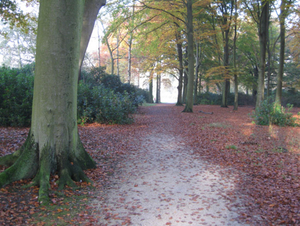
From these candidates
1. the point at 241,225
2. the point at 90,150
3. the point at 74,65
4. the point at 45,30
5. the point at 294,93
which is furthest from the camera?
the point at 294,93

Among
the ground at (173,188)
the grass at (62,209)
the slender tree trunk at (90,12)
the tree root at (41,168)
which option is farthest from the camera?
the slender tree trunk at (90,12)

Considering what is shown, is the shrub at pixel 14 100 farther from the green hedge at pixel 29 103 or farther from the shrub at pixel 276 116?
the shrub at pixel 276 116

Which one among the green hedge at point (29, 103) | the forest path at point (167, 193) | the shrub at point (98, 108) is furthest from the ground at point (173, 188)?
the shrub at point (98, 108)

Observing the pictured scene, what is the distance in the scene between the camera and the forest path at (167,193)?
3.35 meters

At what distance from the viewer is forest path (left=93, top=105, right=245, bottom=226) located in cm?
335

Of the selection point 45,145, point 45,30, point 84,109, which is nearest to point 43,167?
point 45,145

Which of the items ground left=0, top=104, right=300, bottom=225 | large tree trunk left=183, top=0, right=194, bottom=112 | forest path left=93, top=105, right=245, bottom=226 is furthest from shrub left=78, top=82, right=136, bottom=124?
large tree trunk left=183, top=0, right=194, bottom=112

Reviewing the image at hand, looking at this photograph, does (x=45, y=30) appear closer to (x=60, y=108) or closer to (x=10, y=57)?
(x=60, y=108)

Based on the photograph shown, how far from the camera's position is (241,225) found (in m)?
3.14

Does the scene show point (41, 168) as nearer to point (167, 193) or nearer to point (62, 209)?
point (62, 209)

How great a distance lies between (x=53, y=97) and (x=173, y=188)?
2.67 m

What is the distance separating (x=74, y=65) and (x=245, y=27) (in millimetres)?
23763

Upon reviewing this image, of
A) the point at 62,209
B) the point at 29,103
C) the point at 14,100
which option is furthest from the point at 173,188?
the point at 14,100

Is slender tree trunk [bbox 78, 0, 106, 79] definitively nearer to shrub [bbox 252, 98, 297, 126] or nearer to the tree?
the tree
